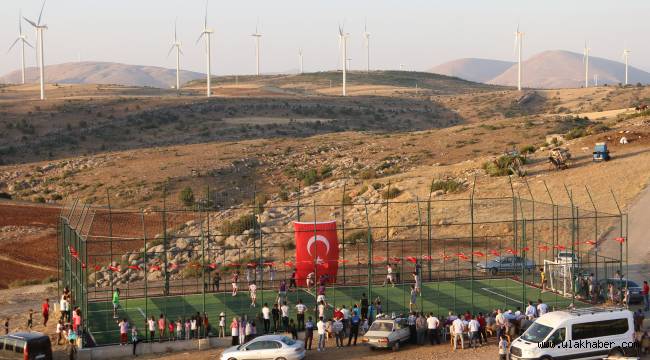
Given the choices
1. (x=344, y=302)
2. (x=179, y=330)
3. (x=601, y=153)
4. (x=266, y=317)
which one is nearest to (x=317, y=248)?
(x=344, y=302)

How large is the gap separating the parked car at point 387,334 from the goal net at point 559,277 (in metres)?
8.06

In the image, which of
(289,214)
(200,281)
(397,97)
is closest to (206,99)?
(397,97)

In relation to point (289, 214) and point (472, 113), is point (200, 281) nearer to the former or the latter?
point (289, 214)

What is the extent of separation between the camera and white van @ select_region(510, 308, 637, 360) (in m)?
23.2

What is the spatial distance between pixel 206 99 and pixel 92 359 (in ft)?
344

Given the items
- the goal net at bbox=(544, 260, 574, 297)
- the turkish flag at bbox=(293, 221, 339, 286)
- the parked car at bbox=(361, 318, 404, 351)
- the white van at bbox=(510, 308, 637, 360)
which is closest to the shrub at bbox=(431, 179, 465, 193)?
the goal net at bbox=(544, 260, 574, 297)

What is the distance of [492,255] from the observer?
42531 mm

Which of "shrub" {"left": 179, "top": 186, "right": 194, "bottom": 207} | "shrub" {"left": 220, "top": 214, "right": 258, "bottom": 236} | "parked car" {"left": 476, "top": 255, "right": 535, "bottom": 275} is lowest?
"parked car" {"left": 476, "top": 255, "right": 535, "bottom": 275}

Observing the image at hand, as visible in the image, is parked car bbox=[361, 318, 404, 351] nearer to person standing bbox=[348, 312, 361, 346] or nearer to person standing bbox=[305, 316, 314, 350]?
person standing bbox=[348, 312, 361, 346]

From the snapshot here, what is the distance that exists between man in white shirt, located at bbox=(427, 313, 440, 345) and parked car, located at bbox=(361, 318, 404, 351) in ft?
2.42

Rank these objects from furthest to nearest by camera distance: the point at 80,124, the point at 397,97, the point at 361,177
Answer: the point at 397,97, the point at 80,124, the point at 361,177

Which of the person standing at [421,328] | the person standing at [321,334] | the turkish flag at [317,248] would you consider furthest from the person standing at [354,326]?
the turkish flag at [317,248]

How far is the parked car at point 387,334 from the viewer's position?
26.7 metres

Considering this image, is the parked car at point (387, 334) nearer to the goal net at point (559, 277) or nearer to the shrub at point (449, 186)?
the goal net at point (559, 277)
